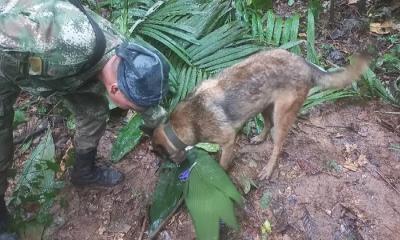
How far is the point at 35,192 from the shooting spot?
4.00 meters

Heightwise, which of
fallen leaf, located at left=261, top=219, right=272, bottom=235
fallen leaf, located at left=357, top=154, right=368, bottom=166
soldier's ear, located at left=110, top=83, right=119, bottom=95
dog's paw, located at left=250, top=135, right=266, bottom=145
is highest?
soldier's ear, located at left=110, top=83, right=119, bottom=95

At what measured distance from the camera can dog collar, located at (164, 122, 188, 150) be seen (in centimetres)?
361

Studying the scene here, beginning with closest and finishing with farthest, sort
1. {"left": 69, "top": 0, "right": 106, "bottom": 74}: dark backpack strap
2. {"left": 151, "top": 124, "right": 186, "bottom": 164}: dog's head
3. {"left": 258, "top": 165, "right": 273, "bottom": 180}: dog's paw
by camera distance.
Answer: {"left": 69, "top": 0, "right": 106, "bottom": 74}: dark backpack strap → {"left": 151, "top": 124, "right": 186, "bottom": 164}: dog's head → {"left": 258, "top": 165, "right": 273, "bottom": 180}: dog's paw

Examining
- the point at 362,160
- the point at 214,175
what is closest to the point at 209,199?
the point at 214,175

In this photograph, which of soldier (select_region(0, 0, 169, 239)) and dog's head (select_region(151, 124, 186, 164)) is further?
dog's head (select_region(151, 124, 186, 164))

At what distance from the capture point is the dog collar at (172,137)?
11.8 feet

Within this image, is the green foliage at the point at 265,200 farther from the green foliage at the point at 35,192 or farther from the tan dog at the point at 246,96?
the green foliage at the point at 35,192

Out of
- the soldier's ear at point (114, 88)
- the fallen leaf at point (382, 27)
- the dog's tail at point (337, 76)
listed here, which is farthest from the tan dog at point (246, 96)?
the fallen leaf at point (382, 27)

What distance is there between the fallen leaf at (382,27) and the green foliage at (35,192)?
422 cm

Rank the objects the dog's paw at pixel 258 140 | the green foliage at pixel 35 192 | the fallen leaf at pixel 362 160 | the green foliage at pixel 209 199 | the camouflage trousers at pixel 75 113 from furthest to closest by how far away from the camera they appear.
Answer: the dog's paw at pixel 258 140
the fallen leaf at pixel 362 160
the green foliage at pixel 35 192
the green foliage at pixel 209 199
the camouflage trousers at pixel 75 113

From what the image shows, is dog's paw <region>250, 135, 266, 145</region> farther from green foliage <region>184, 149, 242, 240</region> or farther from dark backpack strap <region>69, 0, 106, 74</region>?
dark backpack strap <region>69, 0, 106, 74</region>

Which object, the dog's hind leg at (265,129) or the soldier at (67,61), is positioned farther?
the dog's hind leg at (265,129)

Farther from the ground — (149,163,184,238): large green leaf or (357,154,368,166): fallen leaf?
(149,163,184,238): large green leaf

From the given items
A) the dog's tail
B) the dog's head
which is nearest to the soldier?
the dog's head
